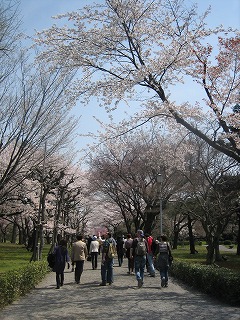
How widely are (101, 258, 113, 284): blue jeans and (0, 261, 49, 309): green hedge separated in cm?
209

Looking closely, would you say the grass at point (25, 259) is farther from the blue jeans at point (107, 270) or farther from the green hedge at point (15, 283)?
the blue jeans at point (107, 270)

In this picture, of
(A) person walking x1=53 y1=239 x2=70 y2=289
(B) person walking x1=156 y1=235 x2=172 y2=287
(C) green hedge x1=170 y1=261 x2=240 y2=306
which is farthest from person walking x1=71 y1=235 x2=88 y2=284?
(C) green hedge x1=170 y1=261 x2=240 y2=306

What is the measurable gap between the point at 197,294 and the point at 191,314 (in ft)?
9.08

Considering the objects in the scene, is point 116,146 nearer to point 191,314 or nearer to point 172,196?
point 172,196

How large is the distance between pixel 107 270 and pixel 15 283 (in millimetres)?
3409

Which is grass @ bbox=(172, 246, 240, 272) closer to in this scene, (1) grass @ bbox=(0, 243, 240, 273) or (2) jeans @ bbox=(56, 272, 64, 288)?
(1) grass @ bbox=(0, 243, 240, 273)

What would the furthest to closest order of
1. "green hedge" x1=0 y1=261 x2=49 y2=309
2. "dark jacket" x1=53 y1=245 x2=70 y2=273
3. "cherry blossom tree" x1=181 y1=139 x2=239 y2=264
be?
1. "cherry blossom tree" x1=181 y1=139 x2=239 y2=264
2. "dark jacket" x1=53 y1=245 x2=70 y2=273
3. "green hedge" x1=0 y1=261 x2=49 y2=309

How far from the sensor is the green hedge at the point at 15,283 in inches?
330

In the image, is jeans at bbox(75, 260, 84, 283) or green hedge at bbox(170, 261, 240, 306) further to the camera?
jeans at bbox(75, 260, 84, 283)

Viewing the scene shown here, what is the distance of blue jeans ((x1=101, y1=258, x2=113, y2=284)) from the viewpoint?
11.6 metres

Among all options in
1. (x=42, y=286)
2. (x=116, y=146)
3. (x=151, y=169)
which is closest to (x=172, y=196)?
(x=151, y=169)

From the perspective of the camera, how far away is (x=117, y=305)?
848cm

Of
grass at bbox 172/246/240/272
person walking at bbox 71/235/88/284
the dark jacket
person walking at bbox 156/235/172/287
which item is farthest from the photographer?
grass at bbox 172/246/240/272

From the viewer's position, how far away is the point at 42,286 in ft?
39.6
